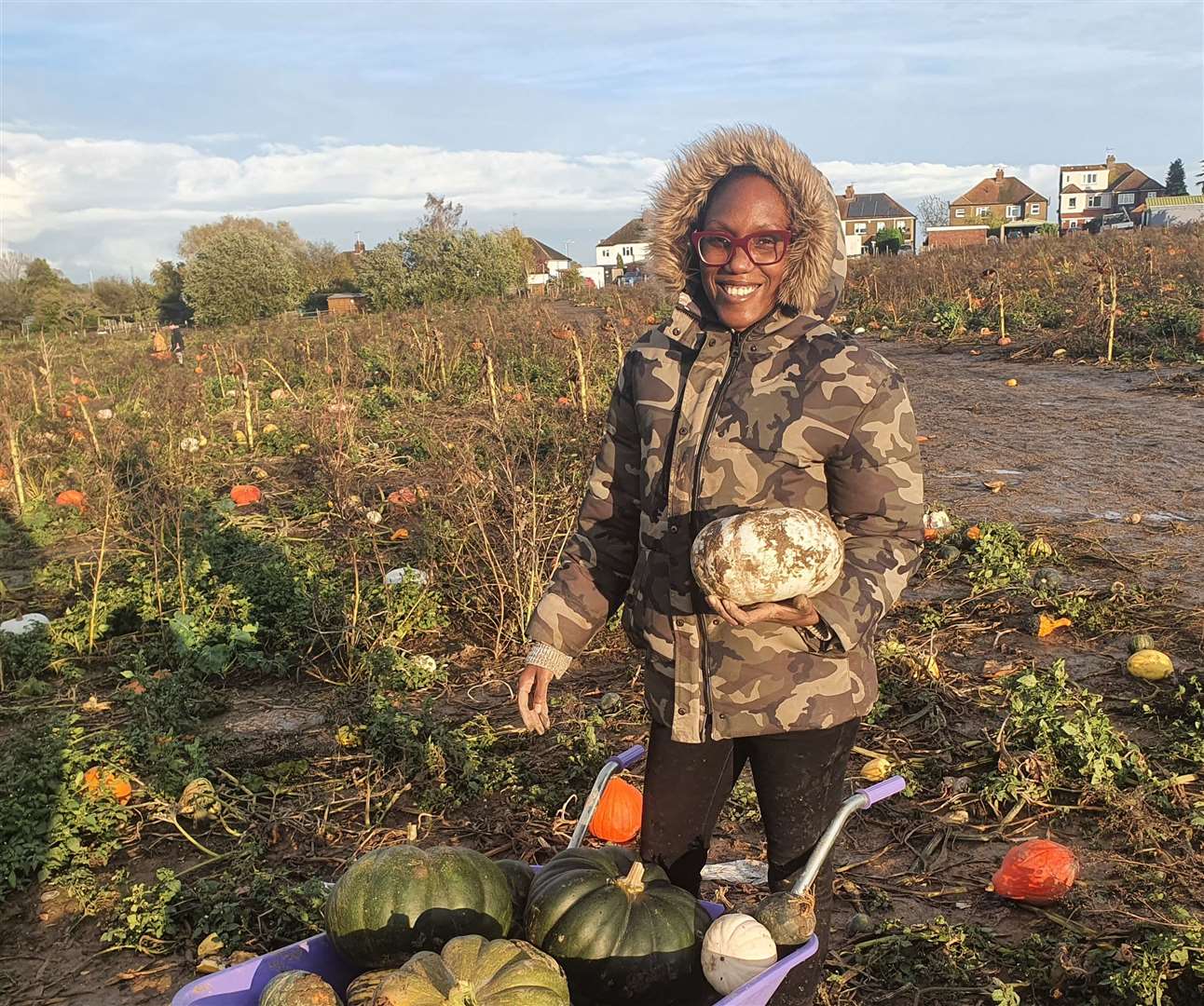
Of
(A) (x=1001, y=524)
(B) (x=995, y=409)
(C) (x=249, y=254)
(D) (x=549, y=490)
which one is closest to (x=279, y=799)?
(D) (x=549, y=490)

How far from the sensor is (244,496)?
834 centimetres

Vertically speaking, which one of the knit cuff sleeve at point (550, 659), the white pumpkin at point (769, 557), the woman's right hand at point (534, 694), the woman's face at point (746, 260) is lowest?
the woman's right hand at point (534, 694)

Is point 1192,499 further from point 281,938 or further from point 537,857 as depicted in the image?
point 281,938

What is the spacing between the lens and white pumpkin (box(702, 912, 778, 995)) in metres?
1.86

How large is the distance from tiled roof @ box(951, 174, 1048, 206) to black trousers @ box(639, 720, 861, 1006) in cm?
9271

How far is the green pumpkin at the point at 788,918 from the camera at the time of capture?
1908mm

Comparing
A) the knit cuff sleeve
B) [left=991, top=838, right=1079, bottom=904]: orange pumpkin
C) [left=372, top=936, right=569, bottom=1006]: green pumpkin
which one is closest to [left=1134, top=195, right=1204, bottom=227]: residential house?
[left=991, top=838, right=1079, bottom=904]: orange pumpkin

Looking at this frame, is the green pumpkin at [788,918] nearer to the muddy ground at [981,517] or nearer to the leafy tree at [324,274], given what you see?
the muddy ground at [981,517]

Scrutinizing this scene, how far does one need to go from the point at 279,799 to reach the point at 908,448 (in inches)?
124

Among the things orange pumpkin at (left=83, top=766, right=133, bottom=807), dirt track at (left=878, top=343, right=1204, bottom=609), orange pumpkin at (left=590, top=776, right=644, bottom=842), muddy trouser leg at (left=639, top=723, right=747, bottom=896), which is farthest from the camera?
dirt track at (left=878, top=343, right=1204, bottom=609)

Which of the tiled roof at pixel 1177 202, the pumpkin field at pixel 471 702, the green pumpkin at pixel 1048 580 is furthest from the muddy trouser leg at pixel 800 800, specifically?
the tiled roof at pixel 1177 202

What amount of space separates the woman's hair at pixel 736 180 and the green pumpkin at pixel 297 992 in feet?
5.85

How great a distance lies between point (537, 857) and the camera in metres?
3.65

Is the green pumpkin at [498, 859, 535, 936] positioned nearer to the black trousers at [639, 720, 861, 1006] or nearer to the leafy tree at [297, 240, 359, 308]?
the black trousers at [639, 720, 861, 1006]
